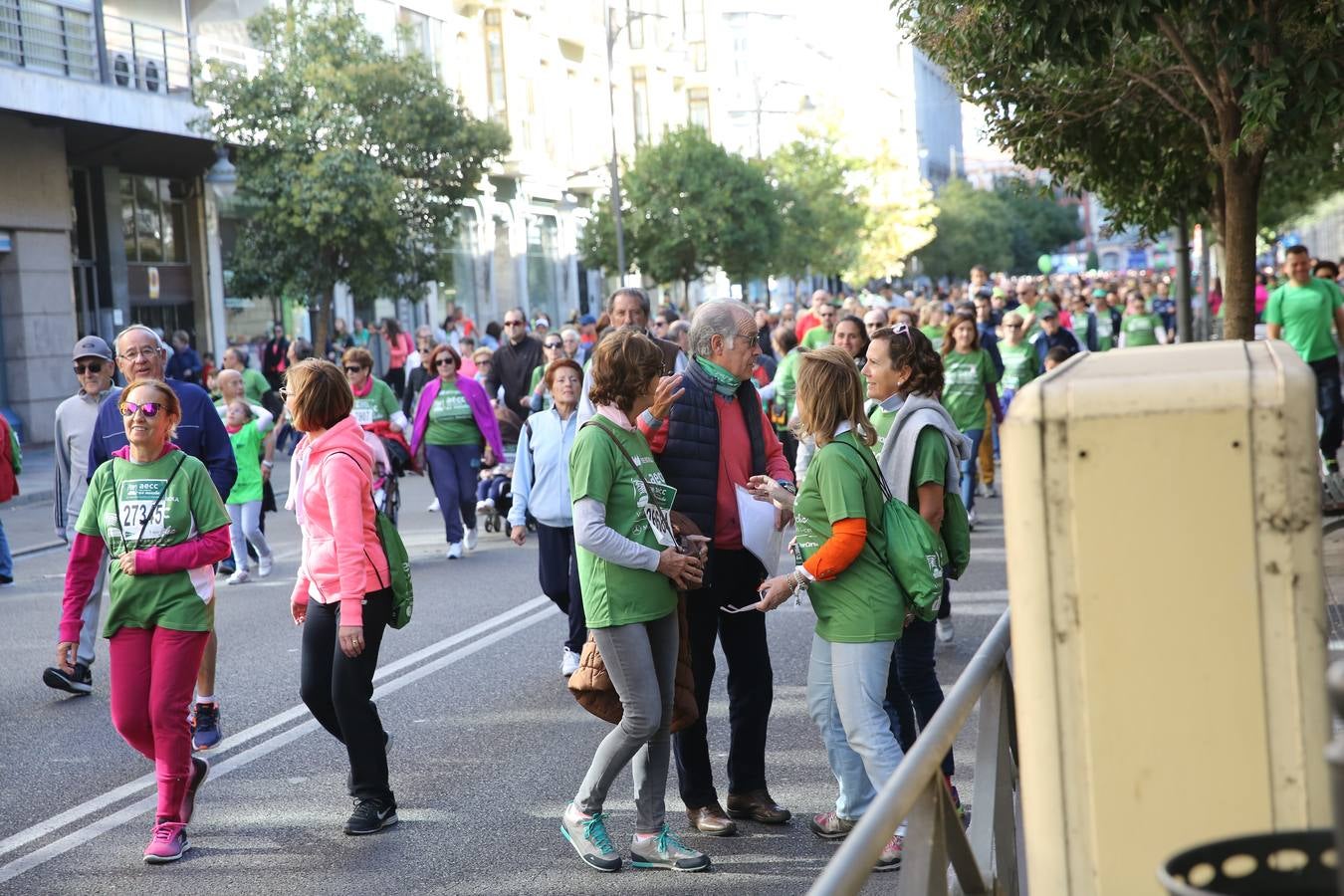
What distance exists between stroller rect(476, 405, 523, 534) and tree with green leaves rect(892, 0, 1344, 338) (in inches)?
174

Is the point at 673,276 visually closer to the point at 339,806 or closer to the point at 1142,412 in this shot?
the point at 339,806

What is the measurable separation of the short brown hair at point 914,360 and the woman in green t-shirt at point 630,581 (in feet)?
4.01

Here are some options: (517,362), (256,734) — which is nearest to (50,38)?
(517,362)

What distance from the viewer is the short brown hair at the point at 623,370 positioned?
5531 millimetres

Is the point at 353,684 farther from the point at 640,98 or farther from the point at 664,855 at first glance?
the point at 640,98

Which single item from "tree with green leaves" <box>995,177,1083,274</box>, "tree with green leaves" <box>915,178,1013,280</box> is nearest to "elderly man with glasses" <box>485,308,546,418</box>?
"tree with green leaves" <box>915,178,1013,280</box>

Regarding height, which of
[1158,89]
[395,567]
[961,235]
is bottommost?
[395,567]

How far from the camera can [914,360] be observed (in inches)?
A: 259

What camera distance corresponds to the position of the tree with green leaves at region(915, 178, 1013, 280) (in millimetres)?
101000

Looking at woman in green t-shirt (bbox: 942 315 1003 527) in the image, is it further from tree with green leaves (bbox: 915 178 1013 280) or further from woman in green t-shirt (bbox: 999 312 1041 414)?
tree with green leaves (bbox: 915 178 1013 280)

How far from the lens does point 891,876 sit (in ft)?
17.9

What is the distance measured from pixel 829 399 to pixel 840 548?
496 millimetres

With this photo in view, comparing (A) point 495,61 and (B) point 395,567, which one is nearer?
(B) point 395,567

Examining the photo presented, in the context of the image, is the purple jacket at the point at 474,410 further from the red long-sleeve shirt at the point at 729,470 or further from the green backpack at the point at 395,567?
the red long-sleeve shirt at the point at 729,470
